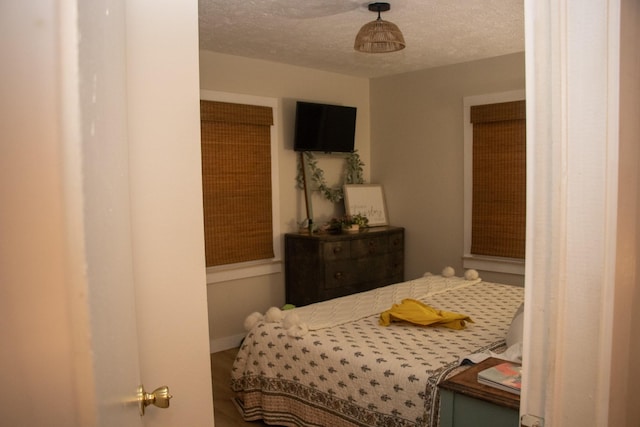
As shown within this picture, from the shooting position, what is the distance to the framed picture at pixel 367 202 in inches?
220

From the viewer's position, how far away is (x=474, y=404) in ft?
6.21

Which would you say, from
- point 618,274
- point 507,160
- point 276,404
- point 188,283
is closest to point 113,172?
point 188,283

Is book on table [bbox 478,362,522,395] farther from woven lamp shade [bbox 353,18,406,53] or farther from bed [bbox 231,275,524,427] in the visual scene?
woven lamp shade [bbox 353,18,406,53]

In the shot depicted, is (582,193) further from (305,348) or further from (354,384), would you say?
(305,348)

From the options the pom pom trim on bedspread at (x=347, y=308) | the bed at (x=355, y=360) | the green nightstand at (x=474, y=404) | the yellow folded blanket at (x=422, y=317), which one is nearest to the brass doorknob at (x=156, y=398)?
the green nightstand at (x=474, y=404)

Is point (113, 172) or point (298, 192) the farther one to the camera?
point (298, 192)

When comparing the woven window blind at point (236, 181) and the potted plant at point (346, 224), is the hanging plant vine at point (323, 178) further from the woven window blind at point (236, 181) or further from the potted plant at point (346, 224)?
the woven window blind at point (236, 181)

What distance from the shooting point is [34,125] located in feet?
1.44

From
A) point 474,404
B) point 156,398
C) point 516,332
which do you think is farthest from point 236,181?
point 156,398

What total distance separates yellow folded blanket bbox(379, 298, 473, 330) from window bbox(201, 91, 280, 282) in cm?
200

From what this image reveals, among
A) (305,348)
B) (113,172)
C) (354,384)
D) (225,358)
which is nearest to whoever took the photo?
(113,172)

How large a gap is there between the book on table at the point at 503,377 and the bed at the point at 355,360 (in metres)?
0.42

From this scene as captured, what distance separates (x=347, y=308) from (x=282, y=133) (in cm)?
222

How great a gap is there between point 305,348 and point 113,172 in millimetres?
2438
